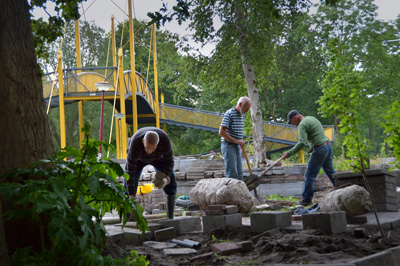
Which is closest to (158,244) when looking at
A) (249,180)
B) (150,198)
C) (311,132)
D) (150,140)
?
(150,140)

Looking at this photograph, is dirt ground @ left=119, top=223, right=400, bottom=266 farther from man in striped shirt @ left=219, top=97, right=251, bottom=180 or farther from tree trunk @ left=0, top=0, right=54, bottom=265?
man in striped shirt @ left=219, top=97, right=251, bottom=180

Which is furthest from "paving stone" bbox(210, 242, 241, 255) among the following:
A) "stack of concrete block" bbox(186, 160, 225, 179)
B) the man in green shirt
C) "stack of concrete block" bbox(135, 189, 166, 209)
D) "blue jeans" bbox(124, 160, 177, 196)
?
"stack of concrete block" bbox(186, 160, 225, 179)

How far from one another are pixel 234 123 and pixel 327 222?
12.9ft

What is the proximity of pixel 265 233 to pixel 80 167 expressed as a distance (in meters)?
2.68

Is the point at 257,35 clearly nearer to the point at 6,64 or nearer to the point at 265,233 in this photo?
the point at 265,233

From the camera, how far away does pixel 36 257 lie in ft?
7.60

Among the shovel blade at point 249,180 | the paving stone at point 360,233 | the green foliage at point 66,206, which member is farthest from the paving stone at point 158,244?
the shovel blade at point 249,180

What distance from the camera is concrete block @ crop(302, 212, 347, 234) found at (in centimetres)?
453

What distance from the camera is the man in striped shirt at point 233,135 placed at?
8086 millimetres

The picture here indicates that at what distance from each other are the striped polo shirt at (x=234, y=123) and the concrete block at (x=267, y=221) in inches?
128

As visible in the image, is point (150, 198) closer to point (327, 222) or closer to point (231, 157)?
point (231, 157)

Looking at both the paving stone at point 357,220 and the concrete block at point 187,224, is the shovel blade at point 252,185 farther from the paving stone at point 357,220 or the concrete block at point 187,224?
the paving stone at point 357,220

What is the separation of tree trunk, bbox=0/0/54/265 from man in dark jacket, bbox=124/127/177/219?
263cm

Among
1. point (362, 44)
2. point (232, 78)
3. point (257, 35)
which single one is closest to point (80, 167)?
point (257, 35)
